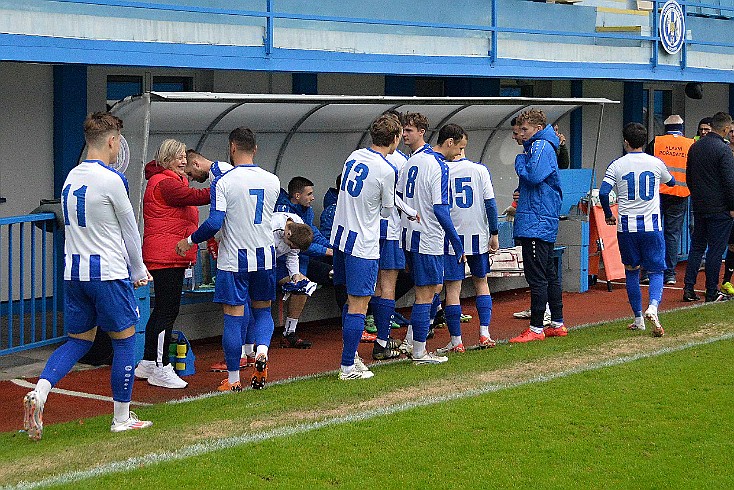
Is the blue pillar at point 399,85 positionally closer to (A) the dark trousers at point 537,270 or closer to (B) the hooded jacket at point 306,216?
(B) the hooded jacket at point 306,216

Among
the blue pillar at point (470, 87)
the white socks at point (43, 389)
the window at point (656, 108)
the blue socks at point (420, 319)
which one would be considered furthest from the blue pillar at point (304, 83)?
the window at point (656, 108)

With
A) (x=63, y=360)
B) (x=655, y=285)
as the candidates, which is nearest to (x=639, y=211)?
(x=655, y=285)

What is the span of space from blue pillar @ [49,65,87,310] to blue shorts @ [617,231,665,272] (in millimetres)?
5314

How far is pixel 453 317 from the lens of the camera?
30.5ft

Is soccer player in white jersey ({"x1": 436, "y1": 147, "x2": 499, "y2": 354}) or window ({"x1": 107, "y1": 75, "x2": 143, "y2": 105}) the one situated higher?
window ({"x1": 107, "y1": 75, "x2": 143, "y2": 105})

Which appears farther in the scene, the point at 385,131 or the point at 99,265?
the point at 385,131

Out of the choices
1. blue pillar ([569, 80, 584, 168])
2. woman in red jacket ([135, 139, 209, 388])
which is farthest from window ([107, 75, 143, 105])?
blue pillar ([569, 80, 584, 168])

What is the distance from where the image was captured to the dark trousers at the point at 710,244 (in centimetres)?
1208

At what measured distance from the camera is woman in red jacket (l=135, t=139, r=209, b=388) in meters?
8.33

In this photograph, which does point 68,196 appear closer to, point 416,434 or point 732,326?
point 416,434

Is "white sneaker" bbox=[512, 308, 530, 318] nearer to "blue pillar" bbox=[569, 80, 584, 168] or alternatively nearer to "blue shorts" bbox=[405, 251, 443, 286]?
"blue shorts" bbox=[405, 251, 443, 286]

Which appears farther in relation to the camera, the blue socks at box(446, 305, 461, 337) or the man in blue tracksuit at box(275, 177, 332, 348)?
the man in blue tracksuit at box(275, 177, 332, 348)

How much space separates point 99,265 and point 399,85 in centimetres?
826

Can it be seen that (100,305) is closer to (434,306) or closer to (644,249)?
(434,306)
